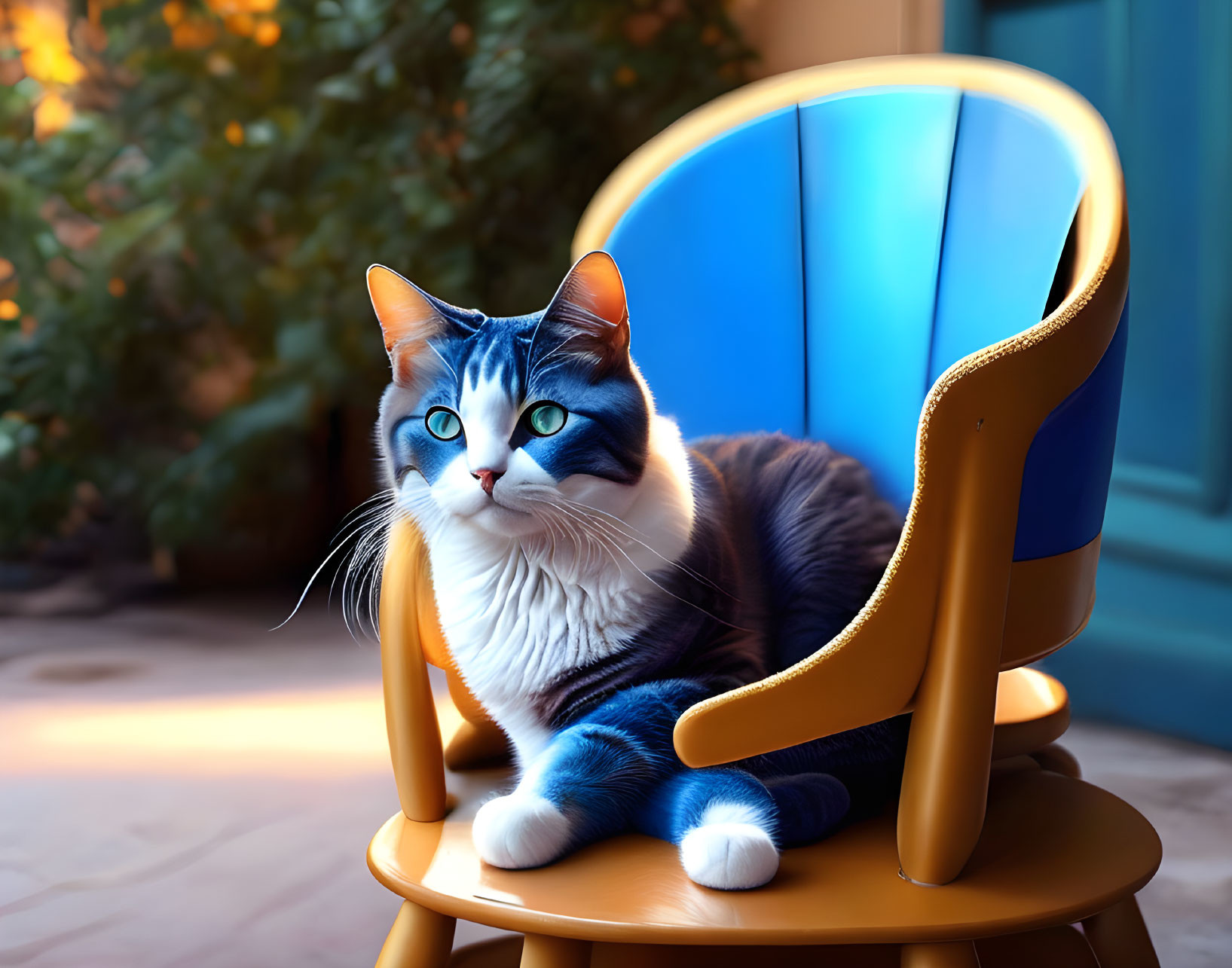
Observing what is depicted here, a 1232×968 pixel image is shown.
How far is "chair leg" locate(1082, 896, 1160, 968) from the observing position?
0.84 m

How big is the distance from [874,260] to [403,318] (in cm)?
48

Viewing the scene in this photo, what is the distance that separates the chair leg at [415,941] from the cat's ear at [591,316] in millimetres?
378

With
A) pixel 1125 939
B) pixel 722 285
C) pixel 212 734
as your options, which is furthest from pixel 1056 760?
pixel 212 734

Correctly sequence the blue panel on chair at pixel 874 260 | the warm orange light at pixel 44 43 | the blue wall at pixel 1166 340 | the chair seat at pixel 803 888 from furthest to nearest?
1. the warm orange light at pixel 44 43
2. the blue wall at pixel 1166 340
3. the blue panel on chair at pixel 874 260
4. the chair seat at pixel 803 888

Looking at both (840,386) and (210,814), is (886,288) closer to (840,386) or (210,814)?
(840,386)

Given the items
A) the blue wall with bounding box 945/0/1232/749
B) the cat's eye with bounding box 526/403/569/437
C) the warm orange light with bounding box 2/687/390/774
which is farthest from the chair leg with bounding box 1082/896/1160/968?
the warm orange light with bounding box 2/687/390/774

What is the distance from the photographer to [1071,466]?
0.67 meters

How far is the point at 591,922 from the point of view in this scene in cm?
59

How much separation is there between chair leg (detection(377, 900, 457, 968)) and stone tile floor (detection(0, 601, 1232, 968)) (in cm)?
41

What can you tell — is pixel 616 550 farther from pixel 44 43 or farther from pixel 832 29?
pixel 44 43

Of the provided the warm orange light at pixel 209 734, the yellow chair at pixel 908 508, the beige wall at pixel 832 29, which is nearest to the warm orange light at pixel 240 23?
the beige wall at pixel 832 29

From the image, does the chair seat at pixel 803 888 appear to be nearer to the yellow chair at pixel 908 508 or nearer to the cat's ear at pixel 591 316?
the yellow chair at pixel 908 508

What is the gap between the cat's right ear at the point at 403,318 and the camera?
0.69 metres

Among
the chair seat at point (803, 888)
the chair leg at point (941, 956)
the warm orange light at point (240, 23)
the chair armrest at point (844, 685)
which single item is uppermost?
the warm orange light at point (240, 23)
